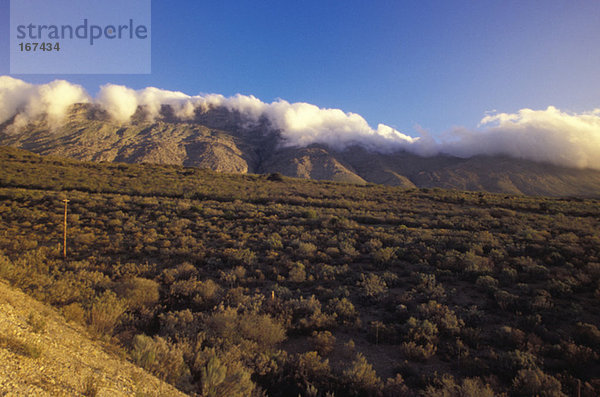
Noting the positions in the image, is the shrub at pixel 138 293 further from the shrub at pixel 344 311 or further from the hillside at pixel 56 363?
the shrub at pixel 344 311

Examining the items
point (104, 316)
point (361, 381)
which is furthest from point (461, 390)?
point (104, 316)

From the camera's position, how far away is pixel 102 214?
1719 centimetres

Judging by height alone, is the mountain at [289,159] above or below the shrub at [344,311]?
above

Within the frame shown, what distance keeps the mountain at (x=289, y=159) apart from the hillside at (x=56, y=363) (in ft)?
395

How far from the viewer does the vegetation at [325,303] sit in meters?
4.43

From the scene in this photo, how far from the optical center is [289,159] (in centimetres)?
15762

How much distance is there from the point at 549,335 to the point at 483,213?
18.8 meters

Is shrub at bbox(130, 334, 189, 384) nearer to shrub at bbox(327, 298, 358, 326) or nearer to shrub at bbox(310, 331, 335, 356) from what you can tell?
shrub at bbox(310, 331, 335, 356)

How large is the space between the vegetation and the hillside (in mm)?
295

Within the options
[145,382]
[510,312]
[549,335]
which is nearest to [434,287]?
[510,312]

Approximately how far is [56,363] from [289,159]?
156 metres

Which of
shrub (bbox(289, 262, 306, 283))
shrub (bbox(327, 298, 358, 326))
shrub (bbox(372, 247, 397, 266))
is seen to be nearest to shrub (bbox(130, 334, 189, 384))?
shrub (bbox(327, 298, 358, 326))

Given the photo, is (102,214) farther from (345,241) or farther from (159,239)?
(345,241)

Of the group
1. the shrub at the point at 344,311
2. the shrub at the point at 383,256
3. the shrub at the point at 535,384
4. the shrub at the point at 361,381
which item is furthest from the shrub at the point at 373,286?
the shrub at the point at 535,384
